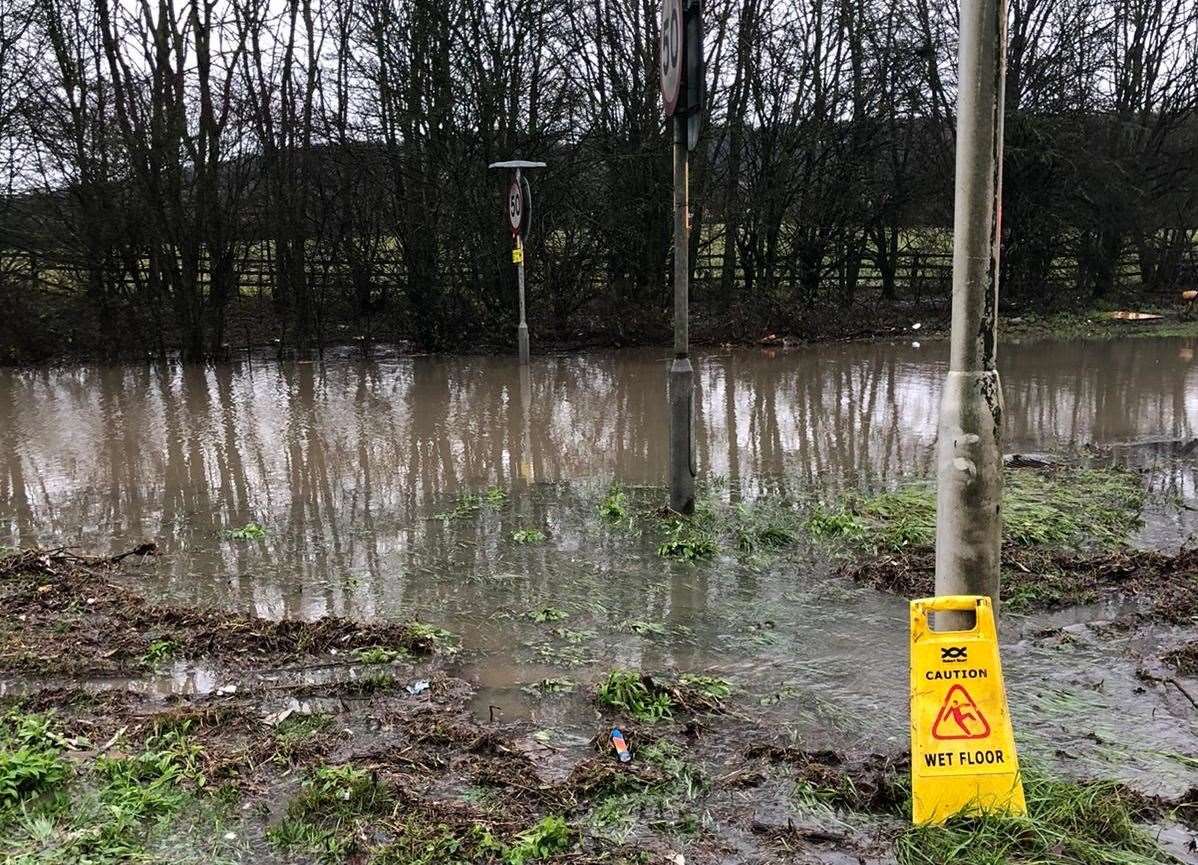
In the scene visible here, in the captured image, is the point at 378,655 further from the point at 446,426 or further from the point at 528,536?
the point at 446,426

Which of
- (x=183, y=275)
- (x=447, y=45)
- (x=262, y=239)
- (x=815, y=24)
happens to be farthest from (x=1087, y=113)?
(x=183, y=275)

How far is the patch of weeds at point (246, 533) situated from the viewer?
694 centimetres

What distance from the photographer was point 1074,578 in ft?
17.7

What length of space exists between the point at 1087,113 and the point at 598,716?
2590 centimetres

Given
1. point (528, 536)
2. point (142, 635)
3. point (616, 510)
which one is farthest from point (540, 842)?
point (616, 510)

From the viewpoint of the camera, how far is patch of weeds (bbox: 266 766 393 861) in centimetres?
294

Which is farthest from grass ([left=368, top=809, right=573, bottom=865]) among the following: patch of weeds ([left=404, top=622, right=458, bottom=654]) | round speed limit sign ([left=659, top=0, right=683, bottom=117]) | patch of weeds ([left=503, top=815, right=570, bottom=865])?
round speed limit sign ([left=659, top=0, right=683, bottom=117])

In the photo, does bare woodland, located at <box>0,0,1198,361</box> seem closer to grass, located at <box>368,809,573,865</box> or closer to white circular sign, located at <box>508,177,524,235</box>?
white circular sign, located at <box>508,177,524,235</box>

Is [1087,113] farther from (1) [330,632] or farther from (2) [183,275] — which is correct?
(1) [330,632]

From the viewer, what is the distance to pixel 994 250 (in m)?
3.21

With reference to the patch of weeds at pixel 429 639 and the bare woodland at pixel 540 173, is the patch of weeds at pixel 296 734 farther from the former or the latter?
the bare woodland at pixel 540 173

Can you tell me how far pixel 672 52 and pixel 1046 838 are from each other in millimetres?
5263

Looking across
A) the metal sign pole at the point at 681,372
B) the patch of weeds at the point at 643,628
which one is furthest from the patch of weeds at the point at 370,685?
the metal sign pole at the point at 681,372

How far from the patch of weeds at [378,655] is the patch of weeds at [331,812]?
110 cm
